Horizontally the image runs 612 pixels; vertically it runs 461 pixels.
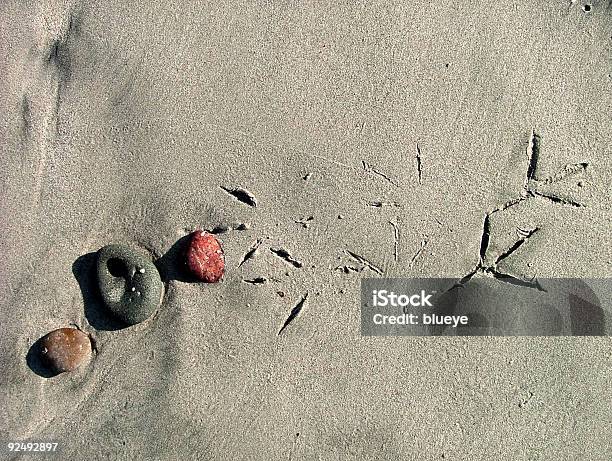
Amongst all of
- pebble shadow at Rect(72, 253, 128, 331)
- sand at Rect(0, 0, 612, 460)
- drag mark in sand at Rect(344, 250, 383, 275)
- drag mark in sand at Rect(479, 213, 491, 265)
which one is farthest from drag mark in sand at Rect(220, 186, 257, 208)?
drag mark in sand at Rect(479, 213, 491, 265)

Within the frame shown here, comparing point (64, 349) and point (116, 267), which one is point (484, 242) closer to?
point (116, 267)

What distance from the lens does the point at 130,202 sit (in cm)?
367

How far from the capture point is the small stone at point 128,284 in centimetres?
355

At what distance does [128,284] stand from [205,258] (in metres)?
0.56

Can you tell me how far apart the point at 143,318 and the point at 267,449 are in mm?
1218

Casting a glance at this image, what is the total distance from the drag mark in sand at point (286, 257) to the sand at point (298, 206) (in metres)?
0.02

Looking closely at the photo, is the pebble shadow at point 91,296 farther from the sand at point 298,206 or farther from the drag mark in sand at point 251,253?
the drag mark in sand at point 251,253

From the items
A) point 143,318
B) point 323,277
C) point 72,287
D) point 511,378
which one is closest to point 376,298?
point 323,277

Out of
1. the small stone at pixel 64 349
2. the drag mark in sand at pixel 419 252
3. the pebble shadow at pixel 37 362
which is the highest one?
the drag mark in sand at pixel 419 252

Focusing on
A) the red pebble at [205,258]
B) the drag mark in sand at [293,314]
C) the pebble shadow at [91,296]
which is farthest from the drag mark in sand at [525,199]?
the pebble shadow at [91,296]

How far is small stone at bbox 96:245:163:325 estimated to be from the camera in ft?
11.6

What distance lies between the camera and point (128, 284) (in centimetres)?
356

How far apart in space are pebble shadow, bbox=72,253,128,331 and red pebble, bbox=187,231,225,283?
66 centimetres

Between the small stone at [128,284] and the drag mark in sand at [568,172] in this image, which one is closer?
the small stone at [128,284]
